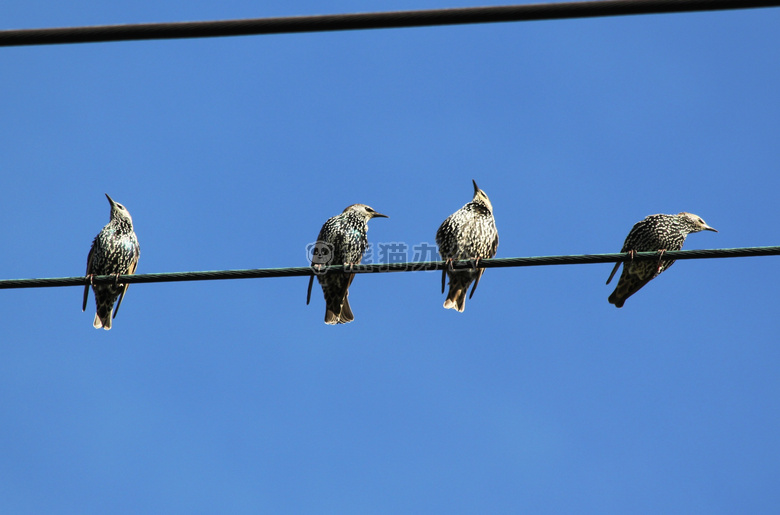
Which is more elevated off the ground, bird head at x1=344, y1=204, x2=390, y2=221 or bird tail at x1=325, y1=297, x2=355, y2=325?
bird head at x1=344, y1=204, x2=390, y2=221

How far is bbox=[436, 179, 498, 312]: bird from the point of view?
8031 millimetres

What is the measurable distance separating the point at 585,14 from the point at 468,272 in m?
5.10

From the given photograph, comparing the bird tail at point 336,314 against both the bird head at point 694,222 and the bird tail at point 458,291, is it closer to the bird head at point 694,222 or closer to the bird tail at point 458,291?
the bird tail at point 458,291

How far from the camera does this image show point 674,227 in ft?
27.6

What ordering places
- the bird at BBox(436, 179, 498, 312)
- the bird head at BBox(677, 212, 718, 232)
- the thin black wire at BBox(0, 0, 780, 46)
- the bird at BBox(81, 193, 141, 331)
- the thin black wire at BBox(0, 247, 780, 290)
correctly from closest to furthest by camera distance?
the thin black wire at BBox(0, 0, 780, 46)
the thin black wire at BBox(0, 247, 780, 290)
the bird at BBox(436, 179, 498, 312)
the bird at BBox(81, 193, 141, 331)
the bird head at BBox(677, 212, 718, 232)

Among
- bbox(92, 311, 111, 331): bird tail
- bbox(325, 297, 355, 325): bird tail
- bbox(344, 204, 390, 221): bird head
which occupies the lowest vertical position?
bbox(92, 311, 111, 331): bird tail

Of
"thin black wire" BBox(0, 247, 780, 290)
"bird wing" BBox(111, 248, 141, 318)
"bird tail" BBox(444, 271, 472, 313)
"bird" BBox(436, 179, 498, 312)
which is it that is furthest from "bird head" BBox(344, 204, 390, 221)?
"thin black wire" BBox(0, 247, 780, 290)

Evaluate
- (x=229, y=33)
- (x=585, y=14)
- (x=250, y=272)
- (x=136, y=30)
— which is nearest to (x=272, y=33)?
(x=229, y=33)

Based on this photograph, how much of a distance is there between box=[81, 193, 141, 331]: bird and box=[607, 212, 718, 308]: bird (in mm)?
4270

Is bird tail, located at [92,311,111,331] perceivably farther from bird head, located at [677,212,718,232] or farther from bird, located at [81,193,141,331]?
bird head, located at [677,212,718,232]

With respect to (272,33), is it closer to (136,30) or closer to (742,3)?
(136,30)

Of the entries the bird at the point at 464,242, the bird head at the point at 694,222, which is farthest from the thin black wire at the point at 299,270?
the bird head at the point at 694,222

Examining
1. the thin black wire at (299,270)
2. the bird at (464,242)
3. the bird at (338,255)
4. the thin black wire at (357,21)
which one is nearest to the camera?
the thin black wire at (357,21)

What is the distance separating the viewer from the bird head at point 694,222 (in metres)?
8.54
